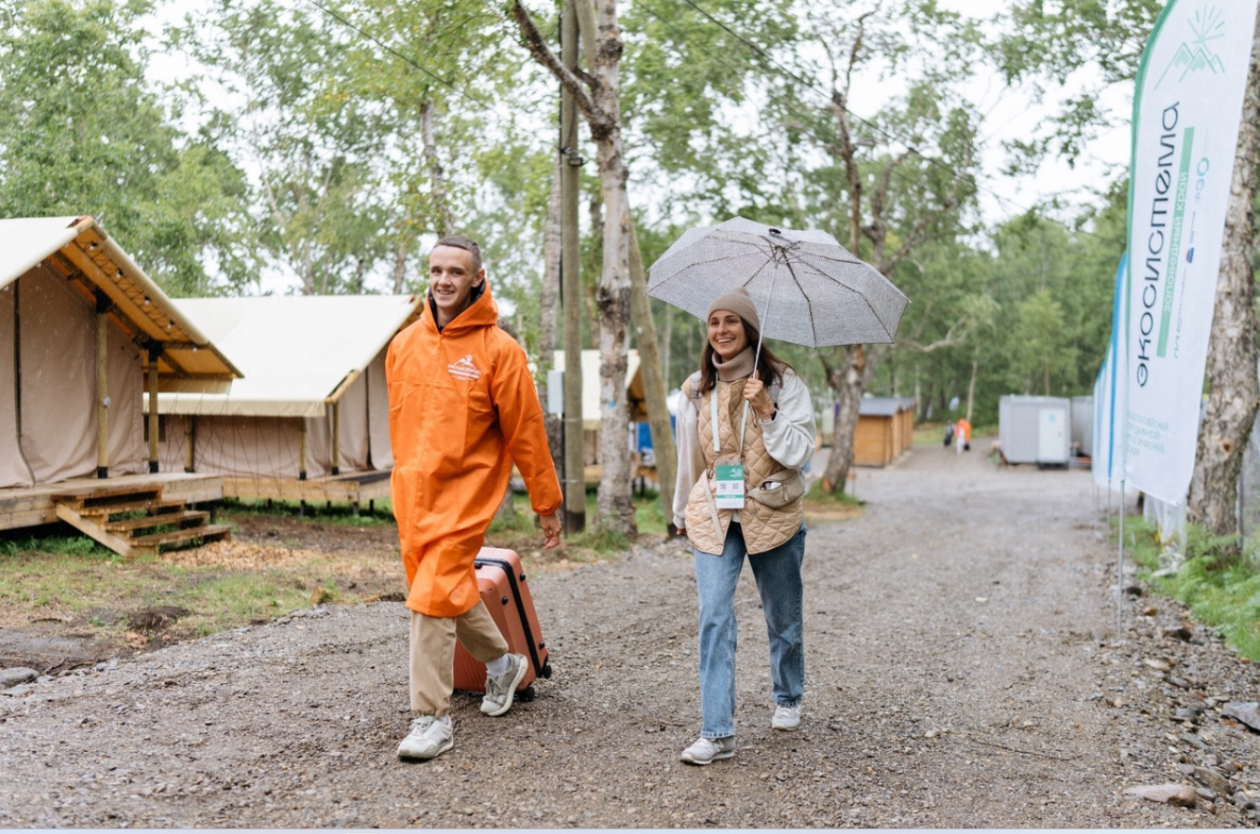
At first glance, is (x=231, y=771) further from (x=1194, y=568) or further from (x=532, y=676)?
(x=1194, y=568)

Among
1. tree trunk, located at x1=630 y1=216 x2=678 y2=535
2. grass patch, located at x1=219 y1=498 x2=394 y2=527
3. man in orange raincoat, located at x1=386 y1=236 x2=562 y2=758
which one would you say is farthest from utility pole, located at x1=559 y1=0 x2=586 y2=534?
man in orange raincoat, located at x1=386 y1=236 x2=562 y2=758

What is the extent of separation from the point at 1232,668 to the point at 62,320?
40.2 feet

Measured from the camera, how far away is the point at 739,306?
14.0 feet

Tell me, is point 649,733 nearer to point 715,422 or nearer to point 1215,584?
point 715,422

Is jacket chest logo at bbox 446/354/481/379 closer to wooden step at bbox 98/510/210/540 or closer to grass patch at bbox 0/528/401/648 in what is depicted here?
grass patch at bbox 0/528/401/648

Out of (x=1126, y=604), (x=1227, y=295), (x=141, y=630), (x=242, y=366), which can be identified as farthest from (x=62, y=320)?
(x=1227, y=295)

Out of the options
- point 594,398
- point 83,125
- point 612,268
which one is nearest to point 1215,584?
point 612,268

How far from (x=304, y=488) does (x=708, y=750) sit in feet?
45.1

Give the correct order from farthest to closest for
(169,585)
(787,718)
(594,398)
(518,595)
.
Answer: (594,398) → (169,585) → (518,595) → (787,718)

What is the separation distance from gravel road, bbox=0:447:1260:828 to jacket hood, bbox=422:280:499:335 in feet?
5.50

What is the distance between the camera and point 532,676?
16.5ft

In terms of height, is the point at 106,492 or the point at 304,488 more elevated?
the point at 106,492

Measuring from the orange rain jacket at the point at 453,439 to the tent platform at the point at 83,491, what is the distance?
826cm

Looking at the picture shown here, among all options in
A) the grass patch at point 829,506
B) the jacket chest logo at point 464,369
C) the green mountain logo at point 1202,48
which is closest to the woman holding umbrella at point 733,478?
the jacket chest logo at point 464,369
